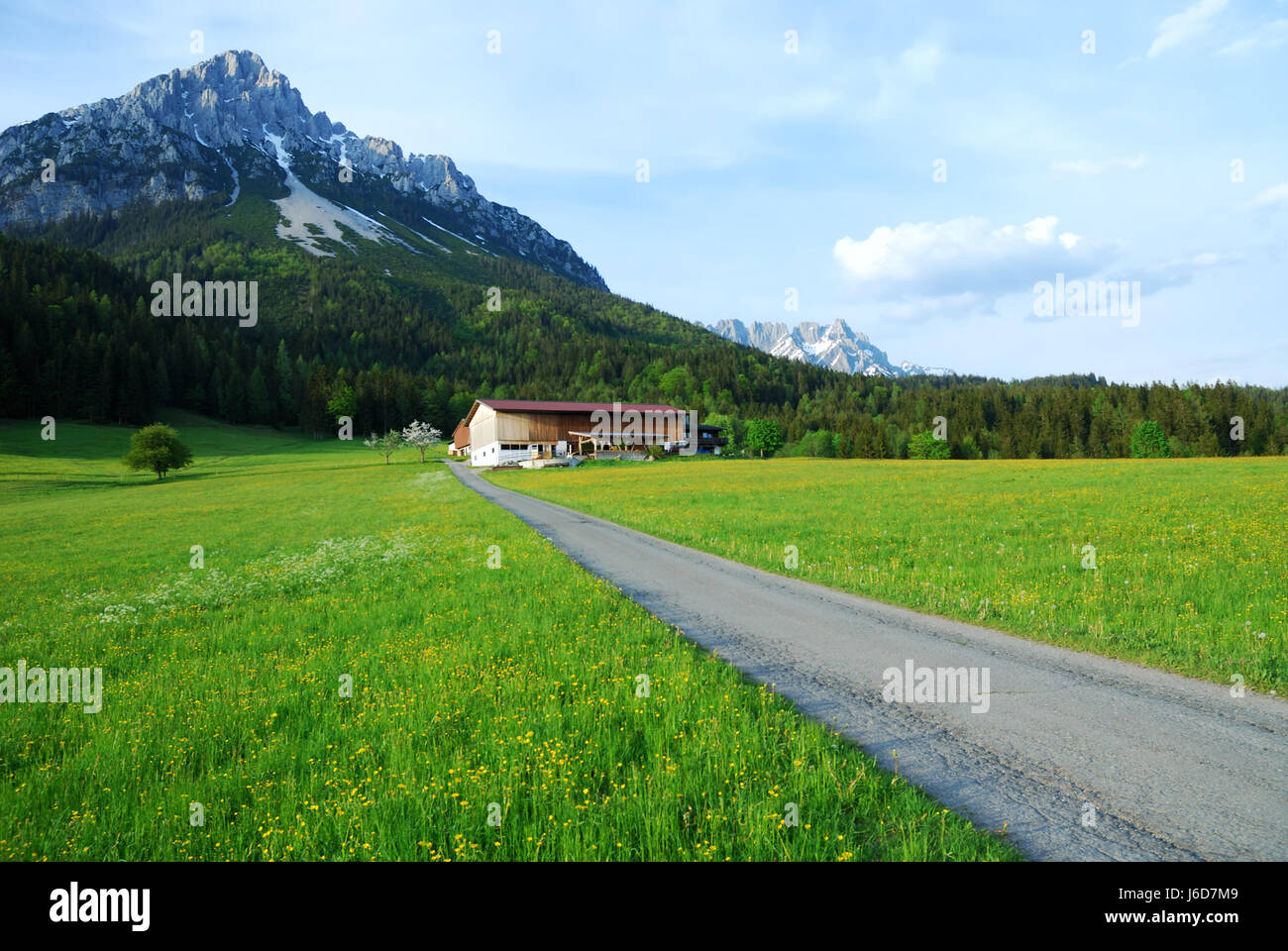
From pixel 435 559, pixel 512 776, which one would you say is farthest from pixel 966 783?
pixel 435 559

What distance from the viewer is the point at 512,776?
17.0ft

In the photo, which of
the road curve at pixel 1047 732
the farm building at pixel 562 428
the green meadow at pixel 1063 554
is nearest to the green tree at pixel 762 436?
the farm building at pixel 562 428

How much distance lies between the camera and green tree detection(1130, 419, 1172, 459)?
365 ft

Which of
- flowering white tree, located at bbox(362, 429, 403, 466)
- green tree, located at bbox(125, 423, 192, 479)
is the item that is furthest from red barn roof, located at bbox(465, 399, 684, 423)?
green tree, located at bbox(125, 423, 192, 479)

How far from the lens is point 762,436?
130m

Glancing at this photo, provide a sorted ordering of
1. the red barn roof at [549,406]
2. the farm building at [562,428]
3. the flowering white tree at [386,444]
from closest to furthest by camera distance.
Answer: the farm building at [562,428], the red barn roof at [549,406], the flowering white tree at [386,444]

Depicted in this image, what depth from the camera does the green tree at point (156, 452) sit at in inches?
2559

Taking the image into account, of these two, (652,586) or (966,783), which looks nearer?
(966,783)

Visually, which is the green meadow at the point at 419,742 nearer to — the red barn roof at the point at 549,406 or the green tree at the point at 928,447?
the red barn roof at the point at 549,406

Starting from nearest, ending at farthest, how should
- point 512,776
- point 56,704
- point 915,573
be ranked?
point 512,776 < point 56,704 < point 915,573

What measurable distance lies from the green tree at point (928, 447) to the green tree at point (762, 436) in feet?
101

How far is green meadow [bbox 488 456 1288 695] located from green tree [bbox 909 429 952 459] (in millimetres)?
93253
